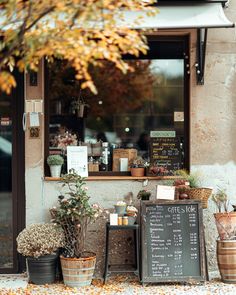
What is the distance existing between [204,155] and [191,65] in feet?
3.60

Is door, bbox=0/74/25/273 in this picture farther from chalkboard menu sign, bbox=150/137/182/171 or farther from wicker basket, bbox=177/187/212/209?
wicker basket, bbox=177/187/212/209

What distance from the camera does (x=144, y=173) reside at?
738 centimetres

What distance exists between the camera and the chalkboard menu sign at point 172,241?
22.1 feet

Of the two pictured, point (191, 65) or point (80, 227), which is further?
point (191, 65)

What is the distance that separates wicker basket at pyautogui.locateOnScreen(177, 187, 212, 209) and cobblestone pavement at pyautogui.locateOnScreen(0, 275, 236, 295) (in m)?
0.91

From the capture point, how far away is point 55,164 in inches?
284

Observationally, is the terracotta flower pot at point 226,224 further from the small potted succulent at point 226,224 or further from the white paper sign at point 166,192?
the white paper sign at point 166,192

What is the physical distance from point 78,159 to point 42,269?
143 cm

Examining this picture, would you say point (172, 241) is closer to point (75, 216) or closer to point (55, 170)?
point (75, 216)

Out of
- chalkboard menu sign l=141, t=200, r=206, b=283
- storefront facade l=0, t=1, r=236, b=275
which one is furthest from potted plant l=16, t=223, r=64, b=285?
chalkboard menu sign l=141, t=200, r=206, b=283

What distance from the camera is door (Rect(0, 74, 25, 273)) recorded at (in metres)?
A: 7.38

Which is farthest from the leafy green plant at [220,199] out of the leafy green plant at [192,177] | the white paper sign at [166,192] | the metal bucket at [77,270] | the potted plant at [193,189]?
the metal bucket at [77,270]

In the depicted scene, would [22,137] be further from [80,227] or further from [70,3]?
[70,3]

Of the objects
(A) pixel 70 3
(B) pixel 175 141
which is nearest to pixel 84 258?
(B) pixel 175 141
